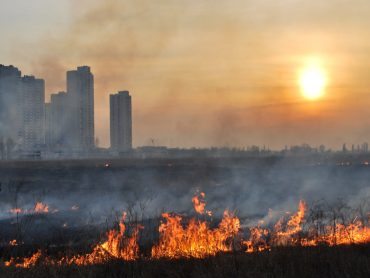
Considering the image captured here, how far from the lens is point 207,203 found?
3784cm

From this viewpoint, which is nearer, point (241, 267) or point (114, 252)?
point (241, 267)

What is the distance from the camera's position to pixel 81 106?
98.2 meters

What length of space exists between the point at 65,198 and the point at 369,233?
3224cm

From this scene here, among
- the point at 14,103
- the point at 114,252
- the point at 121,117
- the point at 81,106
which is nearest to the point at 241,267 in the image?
the point at 114,252

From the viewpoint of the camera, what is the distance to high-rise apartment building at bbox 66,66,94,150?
66.7 metres

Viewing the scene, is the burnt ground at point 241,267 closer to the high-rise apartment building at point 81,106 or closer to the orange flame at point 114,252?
the orange flame at point 114,252

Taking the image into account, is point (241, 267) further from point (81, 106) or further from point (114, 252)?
point (81, 106)

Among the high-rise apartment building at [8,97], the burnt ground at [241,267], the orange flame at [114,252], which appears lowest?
the burnt ground at [241,267]

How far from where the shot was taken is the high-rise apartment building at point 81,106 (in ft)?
219

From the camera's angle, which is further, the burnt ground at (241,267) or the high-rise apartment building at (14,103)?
the high-rise apartment building at (14,103)

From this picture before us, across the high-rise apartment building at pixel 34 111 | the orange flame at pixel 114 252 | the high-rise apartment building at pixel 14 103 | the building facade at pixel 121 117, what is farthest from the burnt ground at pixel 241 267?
the building facade at pixel 121 117

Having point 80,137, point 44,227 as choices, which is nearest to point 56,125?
point 80,137

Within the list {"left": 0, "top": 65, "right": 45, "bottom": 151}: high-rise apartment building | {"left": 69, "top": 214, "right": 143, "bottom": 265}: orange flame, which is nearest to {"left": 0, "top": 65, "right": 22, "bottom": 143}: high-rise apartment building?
{"left": 0, "top": 65, "right": 45, "bottom": 151}: high-rise apartment building

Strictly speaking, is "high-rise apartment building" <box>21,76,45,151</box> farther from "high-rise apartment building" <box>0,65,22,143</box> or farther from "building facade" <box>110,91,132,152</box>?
"building facade" <box>110,91,132,152</box>
